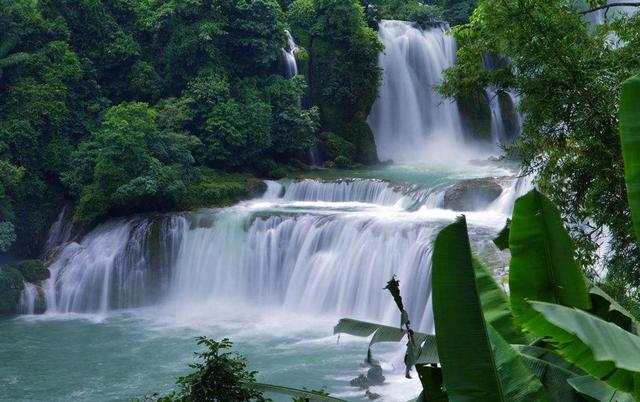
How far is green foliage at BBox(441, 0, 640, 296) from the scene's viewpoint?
8.22 meters

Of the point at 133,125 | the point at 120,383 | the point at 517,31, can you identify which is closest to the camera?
the point at 517,31

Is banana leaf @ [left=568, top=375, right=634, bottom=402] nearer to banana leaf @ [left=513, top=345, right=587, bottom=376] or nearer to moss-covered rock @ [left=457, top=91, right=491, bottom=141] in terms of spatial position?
banana leaf @ [left=513, top=345, right=587, bottom=376]

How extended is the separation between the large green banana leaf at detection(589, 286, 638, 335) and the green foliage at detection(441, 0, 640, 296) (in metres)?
4.63

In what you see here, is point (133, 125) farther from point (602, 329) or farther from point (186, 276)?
point (602, 329)

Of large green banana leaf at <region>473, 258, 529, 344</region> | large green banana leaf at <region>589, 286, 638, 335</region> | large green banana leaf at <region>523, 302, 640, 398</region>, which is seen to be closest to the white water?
large green banana leaf at <region>589, 286, 638, 335</region>

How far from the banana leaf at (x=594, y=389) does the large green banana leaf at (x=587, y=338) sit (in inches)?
10.1

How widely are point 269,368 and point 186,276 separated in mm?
5925

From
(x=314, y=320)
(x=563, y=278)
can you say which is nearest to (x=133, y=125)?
(x=314, y=320)

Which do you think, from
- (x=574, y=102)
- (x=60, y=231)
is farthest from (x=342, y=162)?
(x=574, y=102)

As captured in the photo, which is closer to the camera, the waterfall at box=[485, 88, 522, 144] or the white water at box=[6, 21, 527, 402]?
the white water at box=[6, 21, 527, 402]

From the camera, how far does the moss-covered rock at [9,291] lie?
17297 mm

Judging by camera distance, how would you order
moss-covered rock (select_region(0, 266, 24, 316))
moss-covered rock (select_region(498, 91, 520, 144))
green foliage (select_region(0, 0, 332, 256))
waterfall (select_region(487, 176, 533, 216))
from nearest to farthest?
moss-covered rock (select_region(0, 266, 24, 316)), waterfall (select_region(487, 176, 533, 216)), green foliage (select_region(0, 0, 332, 256)), moss-covered rock (select_region(498, 91, 520, 144))

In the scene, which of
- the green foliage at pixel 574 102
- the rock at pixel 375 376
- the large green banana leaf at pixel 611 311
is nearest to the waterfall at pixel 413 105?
the rock at pixel 375 376

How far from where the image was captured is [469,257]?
2.75 m
